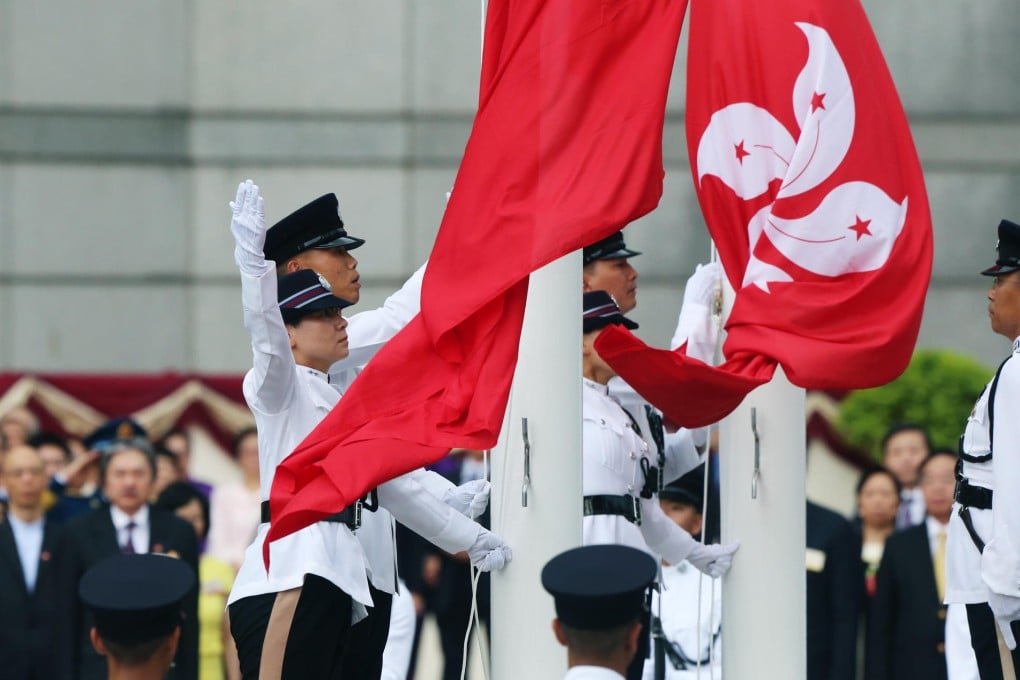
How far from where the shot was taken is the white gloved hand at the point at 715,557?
21.6 feet

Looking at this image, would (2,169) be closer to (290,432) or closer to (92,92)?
(92,92)

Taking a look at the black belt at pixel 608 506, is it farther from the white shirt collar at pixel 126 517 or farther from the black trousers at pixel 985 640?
the white shirt collar at pixel 126 517

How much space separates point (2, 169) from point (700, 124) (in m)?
9.57

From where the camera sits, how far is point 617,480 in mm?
6867

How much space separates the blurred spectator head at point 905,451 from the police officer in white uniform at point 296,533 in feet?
16.7

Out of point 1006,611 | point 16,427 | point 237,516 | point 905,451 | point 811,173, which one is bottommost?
point 1006,611

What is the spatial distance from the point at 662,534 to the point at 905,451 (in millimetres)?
4012

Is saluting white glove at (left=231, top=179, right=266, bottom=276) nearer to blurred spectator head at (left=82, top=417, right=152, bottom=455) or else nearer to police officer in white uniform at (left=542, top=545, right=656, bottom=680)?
police officer in white uniform at (left=542, top=545, right=656, bottom=680)

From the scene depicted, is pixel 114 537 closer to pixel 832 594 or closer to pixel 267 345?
pixel 267 345

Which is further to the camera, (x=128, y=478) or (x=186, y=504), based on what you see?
(x=186, y=504)

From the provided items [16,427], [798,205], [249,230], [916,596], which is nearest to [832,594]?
[916,596]

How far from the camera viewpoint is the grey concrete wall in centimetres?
1498

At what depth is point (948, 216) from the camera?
50.1 feet

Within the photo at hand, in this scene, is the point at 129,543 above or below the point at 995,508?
below
